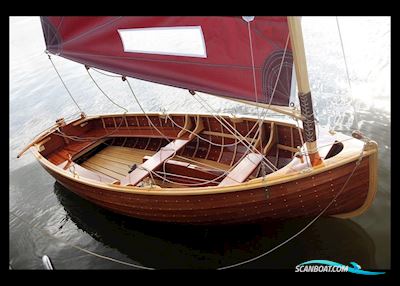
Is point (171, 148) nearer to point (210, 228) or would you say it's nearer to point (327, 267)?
point (210, 228)

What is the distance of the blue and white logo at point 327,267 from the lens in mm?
5051

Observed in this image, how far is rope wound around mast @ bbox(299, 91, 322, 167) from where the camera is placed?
470 cm

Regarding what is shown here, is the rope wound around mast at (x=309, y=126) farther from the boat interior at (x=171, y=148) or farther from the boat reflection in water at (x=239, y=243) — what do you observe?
the boat reflection in water at (x=239, y=243)

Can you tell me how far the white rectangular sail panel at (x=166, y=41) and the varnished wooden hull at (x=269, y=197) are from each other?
2127 millimetres

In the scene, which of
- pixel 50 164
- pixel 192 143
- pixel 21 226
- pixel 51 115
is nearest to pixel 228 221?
pixel 192 143

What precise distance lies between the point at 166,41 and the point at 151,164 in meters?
2.31

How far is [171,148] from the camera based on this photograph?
6.79 meters

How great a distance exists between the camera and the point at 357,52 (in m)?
10.6

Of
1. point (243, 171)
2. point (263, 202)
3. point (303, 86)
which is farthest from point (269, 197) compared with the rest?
point (303, 86)

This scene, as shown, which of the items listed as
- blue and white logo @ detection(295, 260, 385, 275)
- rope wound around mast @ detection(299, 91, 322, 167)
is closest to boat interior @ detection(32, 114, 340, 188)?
rope wound around mast @ detection(299, 91, 322, 167)

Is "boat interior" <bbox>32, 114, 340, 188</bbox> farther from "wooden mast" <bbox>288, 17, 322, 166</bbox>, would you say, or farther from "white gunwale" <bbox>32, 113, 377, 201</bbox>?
"wooden mast" <bbox>288, 17, 322, 166</bbox>

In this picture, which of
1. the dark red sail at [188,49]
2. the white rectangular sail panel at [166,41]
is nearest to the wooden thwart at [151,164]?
the dark red sail at [188,49]

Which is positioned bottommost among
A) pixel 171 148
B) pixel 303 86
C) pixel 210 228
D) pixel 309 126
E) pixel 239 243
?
pixel 239 243

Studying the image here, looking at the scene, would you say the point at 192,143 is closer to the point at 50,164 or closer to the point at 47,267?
the point at 50,164
